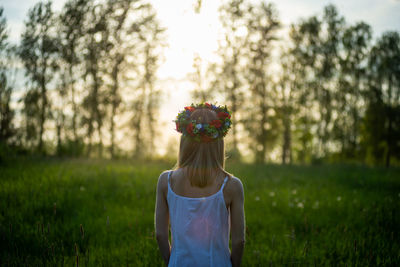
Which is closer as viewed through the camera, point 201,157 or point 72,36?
point 201,157

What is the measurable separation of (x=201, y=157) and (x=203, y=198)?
0.35 metres

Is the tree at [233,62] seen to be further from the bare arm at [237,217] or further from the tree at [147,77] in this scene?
the bare arm at [237,217]

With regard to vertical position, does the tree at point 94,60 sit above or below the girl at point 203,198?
above

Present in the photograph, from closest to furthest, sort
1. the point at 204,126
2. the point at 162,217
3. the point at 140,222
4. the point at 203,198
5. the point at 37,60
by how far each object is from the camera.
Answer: the point at 204,126, the point at 203,198, the point at 162,217, the point at 140,222, the point at 37,60

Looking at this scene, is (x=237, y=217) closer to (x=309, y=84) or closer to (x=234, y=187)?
(x=234, y=187)

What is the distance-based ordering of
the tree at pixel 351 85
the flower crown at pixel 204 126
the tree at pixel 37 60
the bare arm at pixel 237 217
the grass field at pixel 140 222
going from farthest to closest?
the tree at pixel 351 85 < the tree at pixel 37 60 < the grass field at pixel 140 222 < the bare arm at pixel 237 217 < the flower crown at pixel 204 126

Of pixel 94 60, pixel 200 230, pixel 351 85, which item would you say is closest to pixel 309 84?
pixel 351 85

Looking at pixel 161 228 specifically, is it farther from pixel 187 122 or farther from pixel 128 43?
pixel 128 43

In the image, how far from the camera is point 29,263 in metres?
3.84

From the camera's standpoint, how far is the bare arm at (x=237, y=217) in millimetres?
2669

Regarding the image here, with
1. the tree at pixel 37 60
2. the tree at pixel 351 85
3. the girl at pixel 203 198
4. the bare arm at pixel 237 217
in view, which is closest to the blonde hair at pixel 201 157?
the girl at pixel 203 198

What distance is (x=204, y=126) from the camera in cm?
255

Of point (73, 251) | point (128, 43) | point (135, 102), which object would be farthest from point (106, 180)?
point (135, 102)

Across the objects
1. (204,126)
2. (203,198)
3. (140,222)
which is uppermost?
(204,126)
